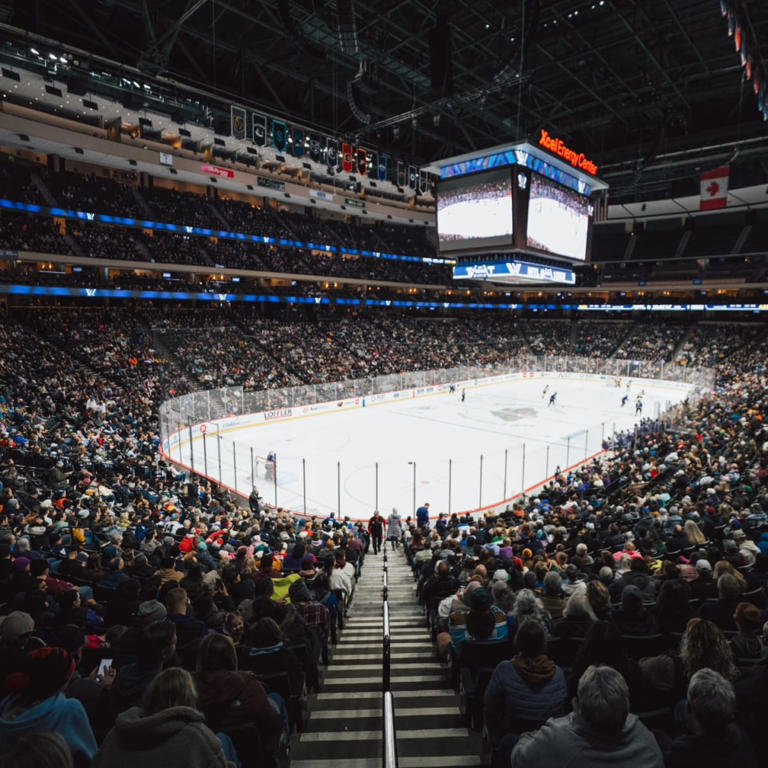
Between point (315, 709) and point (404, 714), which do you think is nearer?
point (404, 714)

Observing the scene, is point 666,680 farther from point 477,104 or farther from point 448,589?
point 477,104

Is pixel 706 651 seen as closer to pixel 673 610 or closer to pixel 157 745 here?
pixel 673 610

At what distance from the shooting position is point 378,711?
457 centimetres

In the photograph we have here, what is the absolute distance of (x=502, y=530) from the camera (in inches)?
442

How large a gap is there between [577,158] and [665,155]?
34.5 ft

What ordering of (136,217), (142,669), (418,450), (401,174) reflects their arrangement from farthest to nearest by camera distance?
(136,217), (401,174), (418,450), (142,669)

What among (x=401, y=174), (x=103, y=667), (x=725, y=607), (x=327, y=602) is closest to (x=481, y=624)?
(x=725, y=607)

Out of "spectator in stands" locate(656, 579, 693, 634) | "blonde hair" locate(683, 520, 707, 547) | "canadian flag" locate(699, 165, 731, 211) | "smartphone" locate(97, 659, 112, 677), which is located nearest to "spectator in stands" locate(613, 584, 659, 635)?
"spectator in stands" locate(656, 579, 693, 634)

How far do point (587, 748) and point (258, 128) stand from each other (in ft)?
75.1

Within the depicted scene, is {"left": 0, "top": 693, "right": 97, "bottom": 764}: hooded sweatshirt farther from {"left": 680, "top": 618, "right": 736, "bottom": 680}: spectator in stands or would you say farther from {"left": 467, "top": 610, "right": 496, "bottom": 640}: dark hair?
{"left": 680, "top": 618, "right": 736, "bottom": 680}: spectator in stands

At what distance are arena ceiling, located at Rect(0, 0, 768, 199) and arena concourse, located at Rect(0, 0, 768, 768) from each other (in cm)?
22

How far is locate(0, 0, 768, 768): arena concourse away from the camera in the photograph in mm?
2996

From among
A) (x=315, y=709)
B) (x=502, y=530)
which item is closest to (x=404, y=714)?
(x=315, y=709)

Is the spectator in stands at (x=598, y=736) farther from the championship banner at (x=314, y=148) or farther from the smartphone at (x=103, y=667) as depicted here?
the championship banner at (x=314, y=148)
